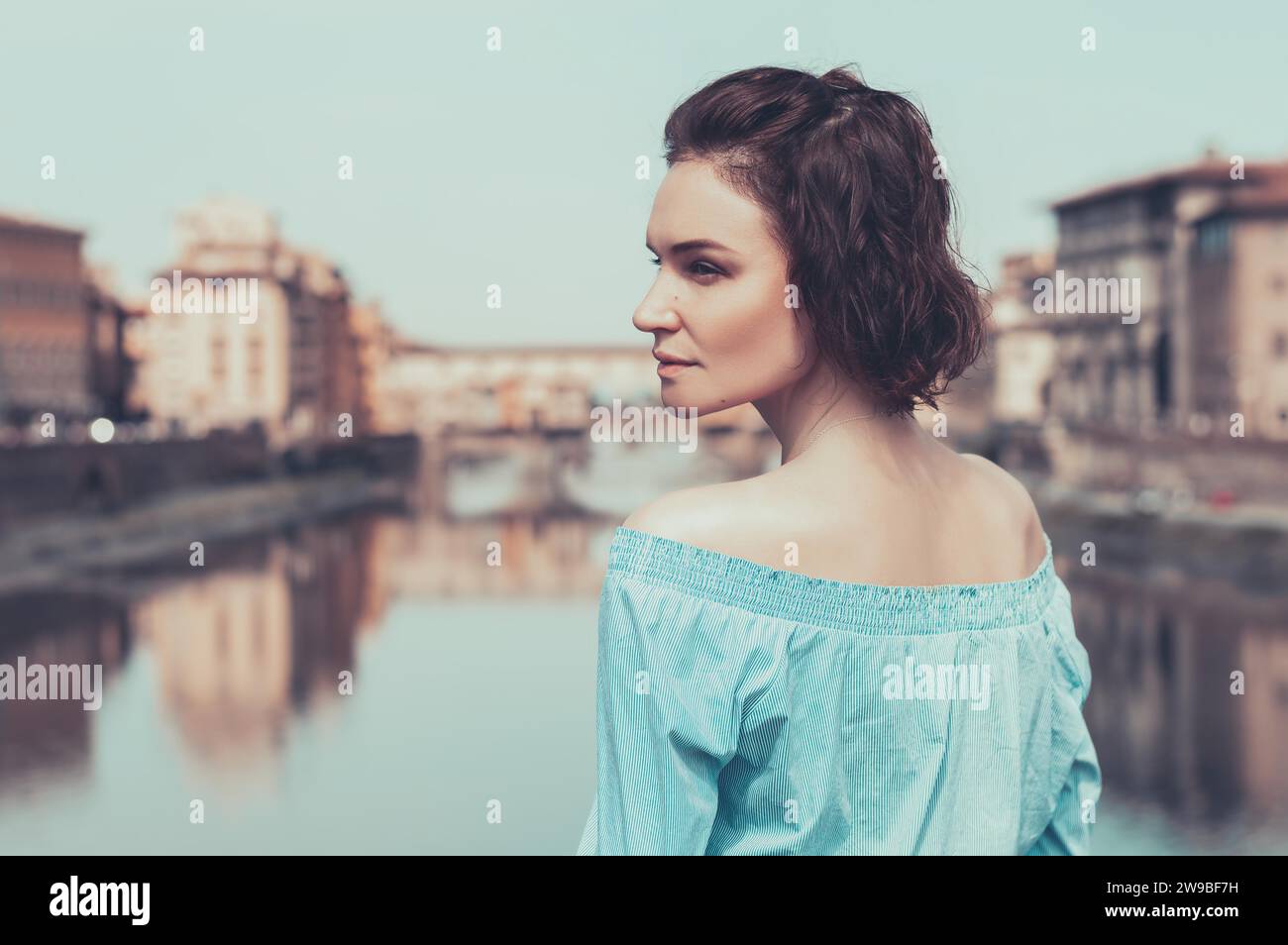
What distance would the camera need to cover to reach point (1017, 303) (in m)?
55.0

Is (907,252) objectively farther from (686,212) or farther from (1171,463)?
(1171,463)

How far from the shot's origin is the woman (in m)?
0.98

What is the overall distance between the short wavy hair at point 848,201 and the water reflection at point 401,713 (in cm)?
660

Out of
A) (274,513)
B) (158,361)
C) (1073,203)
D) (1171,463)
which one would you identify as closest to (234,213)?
(158,361)

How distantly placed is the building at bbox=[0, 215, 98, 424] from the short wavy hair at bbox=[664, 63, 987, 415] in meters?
38.5

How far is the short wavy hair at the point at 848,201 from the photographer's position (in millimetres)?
1047

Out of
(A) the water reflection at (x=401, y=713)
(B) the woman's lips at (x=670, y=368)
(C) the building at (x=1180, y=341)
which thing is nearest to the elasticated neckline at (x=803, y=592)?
(B) the woman's lips at (x=670, y=368)

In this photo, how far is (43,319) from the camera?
134 feet

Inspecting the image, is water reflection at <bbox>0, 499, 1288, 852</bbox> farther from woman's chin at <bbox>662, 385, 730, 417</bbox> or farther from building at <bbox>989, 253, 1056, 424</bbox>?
building at <bbox>989, 253, 1056, 424</bbox>

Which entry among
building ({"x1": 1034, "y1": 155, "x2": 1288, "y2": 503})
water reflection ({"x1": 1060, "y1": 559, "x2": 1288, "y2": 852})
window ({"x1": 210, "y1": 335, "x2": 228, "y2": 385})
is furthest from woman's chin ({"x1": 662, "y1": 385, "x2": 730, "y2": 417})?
window ({"x1": 210, "y1": 335, "x2": 228, "y2": 385})

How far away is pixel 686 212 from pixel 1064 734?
452mm

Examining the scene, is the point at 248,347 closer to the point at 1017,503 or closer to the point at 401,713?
the point at 401,713

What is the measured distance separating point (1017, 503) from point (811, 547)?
0.76 ft

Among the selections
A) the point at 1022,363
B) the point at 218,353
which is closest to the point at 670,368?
the point at 218,353
